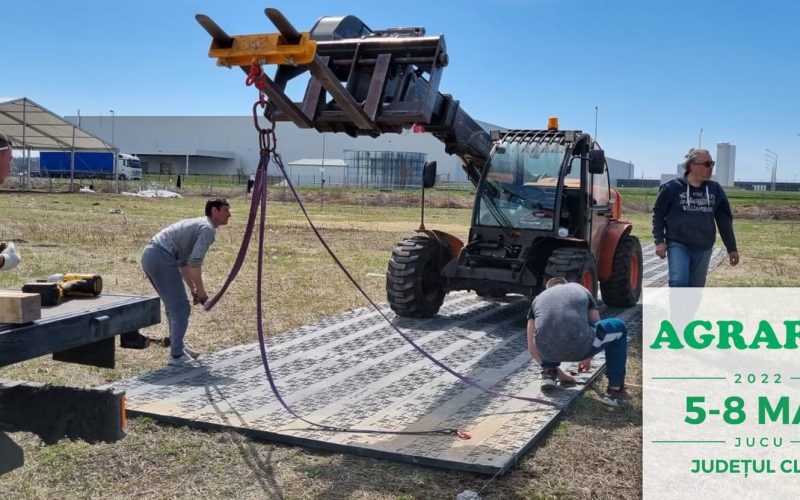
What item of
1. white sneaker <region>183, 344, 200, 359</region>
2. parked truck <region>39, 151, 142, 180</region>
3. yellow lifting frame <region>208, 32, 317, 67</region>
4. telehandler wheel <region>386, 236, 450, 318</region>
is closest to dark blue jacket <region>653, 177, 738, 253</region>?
telehandler wheel <region>386, 236, 450, 318</region>

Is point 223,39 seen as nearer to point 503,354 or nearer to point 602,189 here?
point 503,354

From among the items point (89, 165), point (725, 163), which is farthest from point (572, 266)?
point (725, 163)

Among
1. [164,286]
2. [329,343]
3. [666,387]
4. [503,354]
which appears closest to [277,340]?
[329,343]

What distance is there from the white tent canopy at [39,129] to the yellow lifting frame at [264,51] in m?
29.5

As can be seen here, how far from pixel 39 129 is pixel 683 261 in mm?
34109

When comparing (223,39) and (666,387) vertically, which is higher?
(223,39)

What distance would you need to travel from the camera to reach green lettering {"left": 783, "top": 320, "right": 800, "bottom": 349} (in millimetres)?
7293

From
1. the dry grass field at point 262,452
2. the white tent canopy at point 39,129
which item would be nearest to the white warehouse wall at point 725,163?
the white tent canopy at point 39,129

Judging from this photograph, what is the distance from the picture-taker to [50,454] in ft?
15.2

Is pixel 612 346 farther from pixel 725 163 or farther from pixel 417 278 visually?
pixel 725 163

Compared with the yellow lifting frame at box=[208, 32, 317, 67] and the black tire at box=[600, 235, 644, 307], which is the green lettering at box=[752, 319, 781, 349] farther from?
the yellow lifting frame at box=[208, 32, 317, 67]

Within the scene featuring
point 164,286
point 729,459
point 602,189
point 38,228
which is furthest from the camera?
point 38,228

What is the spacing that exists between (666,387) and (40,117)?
32.7 meters

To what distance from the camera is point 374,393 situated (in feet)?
19.8
